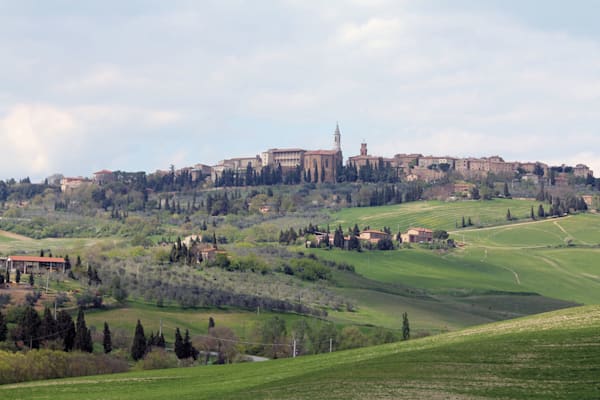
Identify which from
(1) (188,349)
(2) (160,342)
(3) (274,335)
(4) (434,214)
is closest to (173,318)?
(3) (274,335)

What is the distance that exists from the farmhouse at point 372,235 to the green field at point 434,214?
10543mm

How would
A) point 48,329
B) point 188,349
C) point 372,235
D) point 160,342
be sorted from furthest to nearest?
point 372,235, point 160,342, point 188,349, point 48,329

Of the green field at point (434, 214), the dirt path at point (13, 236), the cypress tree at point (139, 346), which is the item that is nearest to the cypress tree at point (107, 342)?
the cypress tree at point (139, 346)

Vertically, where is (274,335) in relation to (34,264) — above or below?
below

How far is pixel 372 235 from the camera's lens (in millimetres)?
159250

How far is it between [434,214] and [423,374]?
14738 cm

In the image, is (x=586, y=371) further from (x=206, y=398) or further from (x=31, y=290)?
(x=31, y=290)

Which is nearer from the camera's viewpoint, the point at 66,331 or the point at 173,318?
the point at 66,331

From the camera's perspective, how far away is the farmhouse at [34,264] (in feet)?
369

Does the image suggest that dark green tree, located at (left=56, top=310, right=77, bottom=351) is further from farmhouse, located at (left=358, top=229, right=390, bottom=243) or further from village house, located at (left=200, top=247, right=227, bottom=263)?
farmhouse, located at (left=358, top=229, right=390, bottom=243)

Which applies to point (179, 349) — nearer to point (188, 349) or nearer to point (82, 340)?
point (188, 349)

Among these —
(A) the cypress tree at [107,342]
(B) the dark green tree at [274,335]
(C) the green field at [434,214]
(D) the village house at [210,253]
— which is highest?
(C) the green field at [434,214]

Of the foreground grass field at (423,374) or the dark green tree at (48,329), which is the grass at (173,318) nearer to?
the dark green tree at (48,329)

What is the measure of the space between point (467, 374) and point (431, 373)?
5.47 ft
